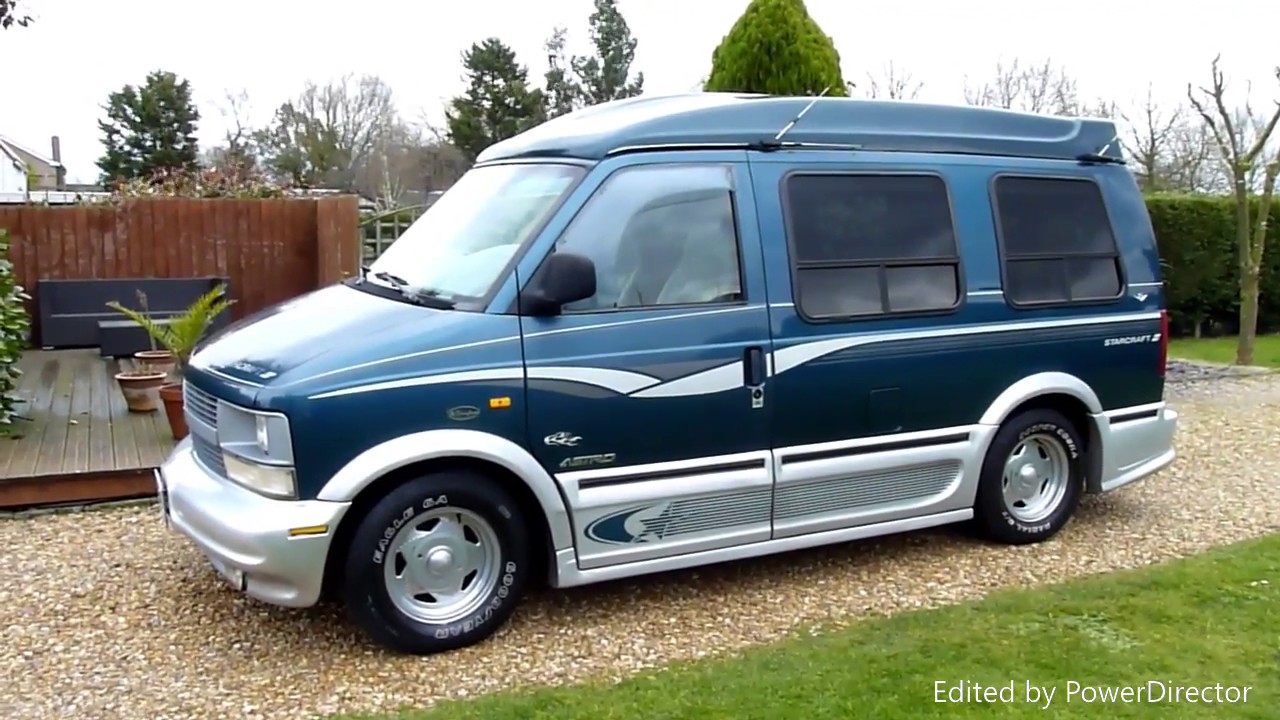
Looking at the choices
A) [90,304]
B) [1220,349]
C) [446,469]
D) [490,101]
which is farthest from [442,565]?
[490,101]

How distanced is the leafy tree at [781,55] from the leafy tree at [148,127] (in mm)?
30571

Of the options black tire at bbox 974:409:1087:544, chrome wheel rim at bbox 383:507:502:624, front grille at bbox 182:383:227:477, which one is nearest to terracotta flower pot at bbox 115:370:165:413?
front grille at bbox 182:383:227:477

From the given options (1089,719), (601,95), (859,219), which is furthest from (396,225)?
(601,95)

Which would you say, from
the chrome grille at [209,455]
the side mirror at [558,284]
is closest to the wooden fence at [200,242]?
the chrome grille at [209,455]

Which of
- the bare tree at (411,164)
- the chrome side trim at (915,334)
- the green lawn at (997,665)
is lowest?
the green lawn at (997,665)

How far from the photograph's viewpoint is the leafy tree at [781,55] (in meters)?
9.57

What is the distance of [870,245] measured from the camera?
5324 mm

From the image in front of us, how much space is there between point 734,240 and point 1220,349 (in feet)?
41.6

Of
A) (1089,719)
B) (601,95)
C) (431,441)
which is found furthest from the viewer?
(601,95)

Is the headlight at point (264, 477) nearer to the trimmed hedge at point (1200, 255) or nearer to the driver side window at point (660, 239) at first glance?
the driver side window at point (660, 239)

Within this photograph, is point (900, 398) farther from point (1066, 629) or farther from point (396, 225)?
point (396, 225)

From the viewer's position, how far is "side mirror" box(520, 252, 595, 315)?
441 centimetres

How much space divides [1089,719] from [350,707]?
269cm

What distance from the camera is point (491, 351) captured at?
440cm
